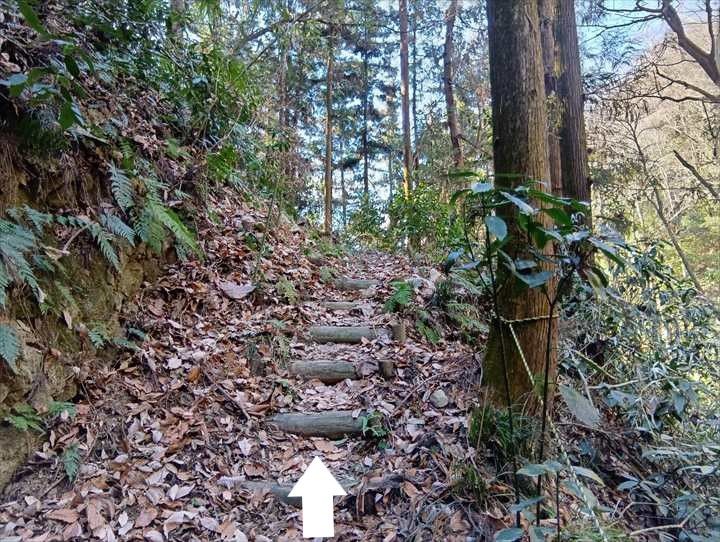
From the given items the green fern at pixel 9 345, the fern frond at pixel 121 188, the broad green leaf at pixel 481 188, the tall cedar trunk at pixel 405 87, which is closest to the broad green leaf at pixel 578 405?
the broad green leaf at pixel 481 188

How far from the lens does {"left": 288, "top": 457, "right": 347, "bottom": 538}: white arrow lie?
185 cm

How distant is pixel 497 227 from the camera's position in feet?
4.25

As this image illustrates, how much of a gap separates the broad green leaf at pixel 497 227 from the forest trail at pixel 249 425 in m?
1.34

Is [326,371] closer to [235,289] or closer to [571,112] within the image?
[235,289]

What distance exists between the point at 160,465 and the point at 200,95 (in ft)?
12.6

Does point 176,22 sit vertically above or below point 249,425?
above

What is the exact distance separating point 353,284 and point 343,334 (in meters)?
1.35

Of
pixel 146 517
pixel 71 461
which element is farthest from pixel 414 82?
pixel 146 517

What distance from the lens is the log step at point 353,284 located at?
5.07 meters

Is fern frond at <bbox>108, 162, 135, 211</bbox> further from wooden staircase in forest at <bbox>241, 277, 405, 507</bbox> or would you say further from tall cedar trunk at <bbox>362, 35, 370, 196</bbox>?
tall cedar trunk at <bbox>362, 35, 370, 196</bbox>

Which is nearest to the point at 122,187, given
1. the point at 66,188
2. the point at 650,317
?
the point at 66,188

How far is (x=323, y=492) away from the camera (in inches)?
74.1

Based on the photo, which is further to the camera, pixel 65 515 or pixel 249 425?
pixel 249 425

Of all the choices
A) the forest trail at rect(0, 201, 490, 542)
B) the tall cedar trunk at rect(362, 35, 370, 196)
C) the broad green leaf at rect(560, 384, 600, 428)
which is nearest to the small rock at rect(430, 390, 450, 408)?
the forest trail at rect(0, 201, 490, 542)
